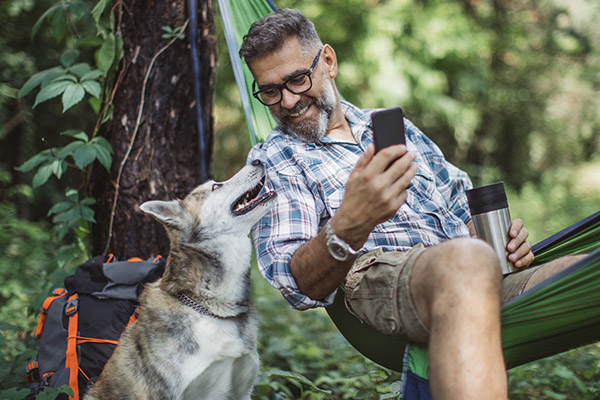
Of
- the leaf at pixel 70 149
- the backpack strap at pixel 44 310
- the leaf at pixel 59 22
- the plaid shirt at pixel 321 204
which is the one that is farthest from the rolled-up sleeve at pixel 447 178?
the leaf at pixel 59 22

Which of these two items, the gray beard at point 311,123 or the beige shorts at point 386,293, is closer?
the beige shorts at point 386,293

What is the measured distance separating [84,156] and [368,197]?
1.71 meters

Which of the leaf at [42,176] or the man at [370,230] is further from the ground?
the leaf at [42,176]

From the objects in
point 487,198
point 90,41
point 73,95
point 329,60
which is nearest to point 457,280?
point 487,198

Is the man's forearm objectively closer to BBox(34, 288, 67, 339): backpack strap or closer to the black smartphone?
the black smartphone

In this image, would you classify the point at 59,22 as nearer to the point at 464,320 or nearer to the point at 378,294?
the point at 378,294

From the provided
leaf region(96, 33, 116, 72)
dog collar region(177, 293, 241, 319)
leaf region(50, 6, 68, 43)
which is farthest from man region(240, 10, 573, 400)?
leaf region(50, 6, 68, 43)

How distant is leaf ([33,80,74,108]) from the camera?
98.7 inches

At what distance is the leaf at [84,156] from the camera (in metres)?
2.54

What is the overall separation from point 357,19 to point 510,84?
452 centimetres

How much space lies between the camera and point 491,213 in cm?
178

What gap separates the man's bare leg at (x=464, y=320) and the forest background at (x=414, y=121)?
118 cm

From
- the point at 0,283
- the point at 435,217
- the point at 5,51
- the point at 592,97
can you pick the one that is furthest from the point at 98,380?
the point at 592,97

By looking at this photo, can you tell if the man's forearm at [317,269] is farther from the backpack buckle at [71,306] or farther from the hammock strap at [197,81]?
the hammock strap at [197,81]
